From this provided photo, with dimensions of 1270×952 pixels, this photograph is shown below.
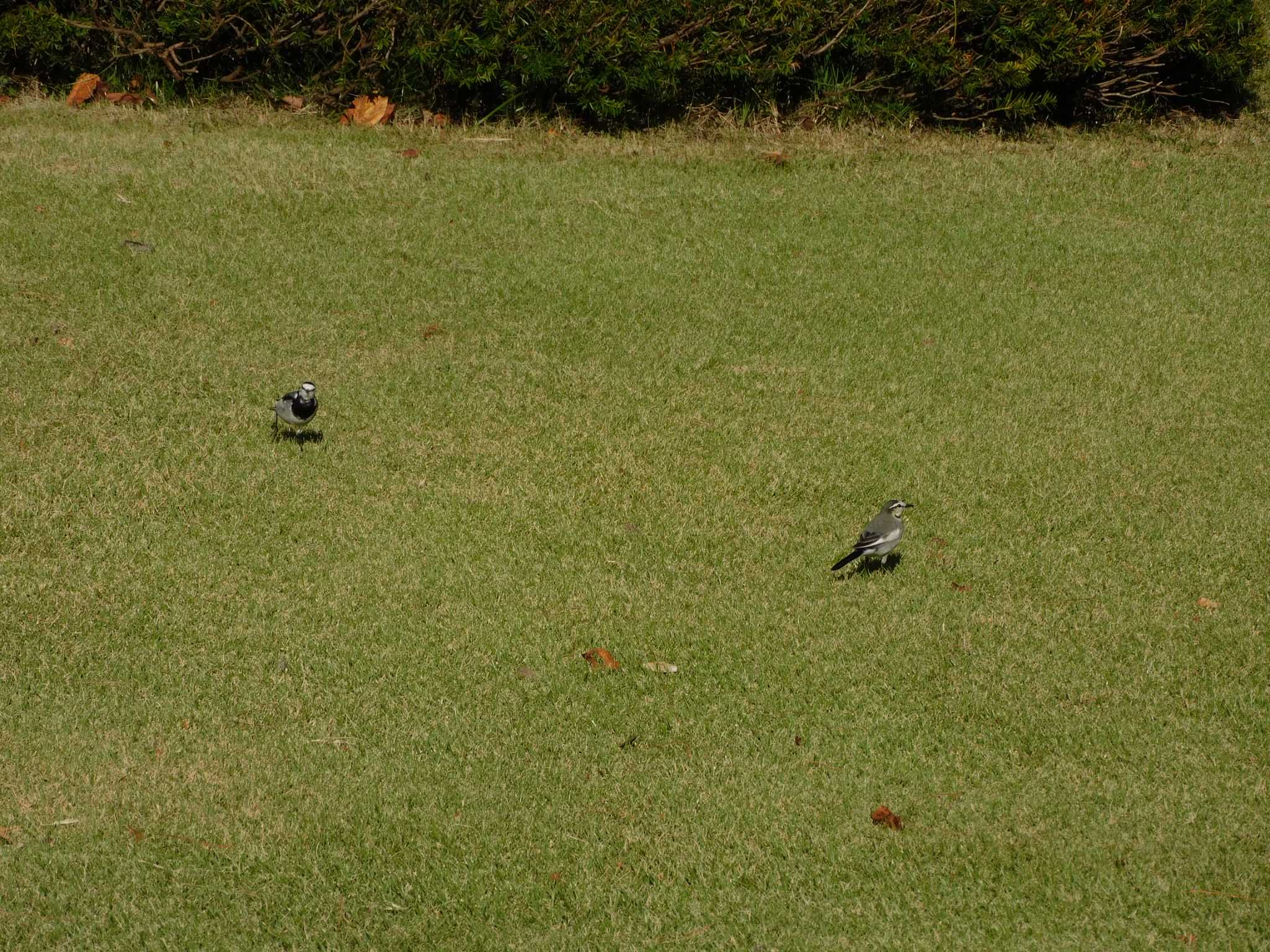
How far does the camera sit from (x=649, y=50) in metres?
13.0

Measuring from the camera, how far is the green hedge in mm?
12891

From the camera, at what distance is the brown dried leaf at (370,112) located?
13.5 m

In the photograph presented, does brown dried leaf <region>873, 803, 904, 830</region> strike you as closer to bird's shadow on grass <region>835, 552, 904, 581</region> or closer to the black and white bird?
bird's shadow on grass <region>835, 552, 904, 581</region>

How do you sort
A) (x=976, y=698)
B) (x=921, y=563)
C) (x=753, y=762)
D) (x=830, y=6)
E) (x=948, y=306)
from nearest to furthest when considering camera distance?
1. (x=753, y=762)
2. (x=976, y=698)
3. (x=921, y=563)
4. (x=948, y=306)
5. (x=830, y=6)

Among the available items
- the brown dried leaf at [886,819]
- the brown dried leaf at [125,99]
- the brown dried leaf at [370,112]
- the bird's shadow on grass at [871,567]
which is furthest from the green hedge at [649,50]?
the brown dried leaf at [886,819]

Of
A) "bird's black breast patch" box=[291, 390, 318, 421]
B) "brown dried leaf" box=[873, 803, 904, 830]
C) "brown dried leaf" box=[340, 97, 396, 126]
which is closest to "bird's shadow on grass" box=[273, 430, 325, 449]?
"bird's black breast patch" box=[291, 390, 318, 421]

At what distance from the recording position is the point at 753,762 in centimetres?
630

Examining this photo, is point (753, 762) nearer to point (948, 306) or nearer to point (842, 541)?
point (842, 541)

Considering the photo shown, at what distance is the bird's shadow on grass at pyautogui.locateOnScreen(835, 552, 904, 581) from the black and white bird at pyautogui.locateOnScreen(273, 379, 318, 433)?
3.35m

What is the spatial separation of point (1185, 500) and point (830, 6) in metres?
6.74

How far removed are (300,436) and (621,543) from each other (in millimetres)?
2328

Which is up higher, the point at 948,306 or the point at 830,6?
the point at 830,6

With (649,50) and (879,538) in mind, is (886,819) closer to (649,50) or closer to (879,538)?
(879,538)

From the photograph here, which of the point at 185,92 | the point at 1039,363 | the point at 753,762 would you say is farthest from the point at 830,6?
the point at 753,762
